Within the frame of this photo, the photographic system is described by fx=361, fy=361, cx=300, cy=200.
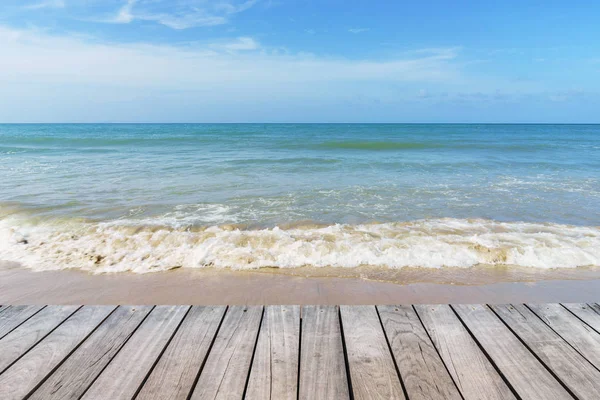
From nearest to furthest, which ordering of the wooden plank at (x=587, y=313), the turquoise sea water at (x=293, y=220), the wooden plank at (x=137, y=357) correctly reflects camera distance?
the wooden plank at (x=137, y=357)
the wooden plank at (x=587, y=313)
the turquoise sea water at (x=293, y=220)

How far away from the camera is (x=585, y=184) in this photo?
492 inches

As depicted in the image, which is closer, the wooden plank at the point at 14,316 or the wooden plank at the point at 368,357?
the wooden plank at the point at 368,357

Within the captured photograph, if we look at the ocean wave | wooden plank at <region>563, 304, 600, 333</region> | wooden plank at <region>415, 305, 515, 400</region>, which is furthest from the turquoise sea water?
wooden plank at <region>415, 305, 515, 400</region>

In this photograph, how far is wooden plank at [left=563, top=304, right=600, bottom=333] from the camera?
269 centimetres

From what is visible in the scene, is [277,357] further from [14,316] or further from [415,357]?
[14,316]

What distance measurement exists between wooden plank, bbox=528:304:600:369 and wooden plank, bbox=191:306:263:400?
2.13 meters

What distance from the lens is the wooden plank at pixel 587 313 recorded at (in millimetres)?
2691

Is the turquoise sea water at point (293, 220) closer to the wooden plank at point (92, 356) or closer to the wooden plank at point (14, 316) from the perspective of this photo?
the wooden plank at point (14, 316)

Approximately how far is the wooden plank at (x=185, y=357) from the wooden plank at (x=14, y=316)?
47.5 inches

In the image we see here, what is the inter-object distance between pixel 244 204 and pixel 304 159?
11.4m

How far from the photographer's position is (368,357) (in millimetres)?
2248

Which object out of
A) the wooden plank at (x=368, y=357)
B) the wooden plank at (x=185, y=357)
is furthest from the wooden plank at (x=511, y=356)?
the wooden plank at (x=185, y=357)

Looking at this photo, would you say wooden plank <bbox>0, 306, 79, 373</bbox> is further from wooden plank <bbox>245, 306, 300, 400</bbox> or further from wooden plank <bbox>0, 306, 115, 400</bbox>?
wooden plank <bbox>245, 306, 300, 400</bbox>

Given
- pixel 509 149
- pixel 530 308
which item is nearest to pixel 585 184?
pixel 530 308
